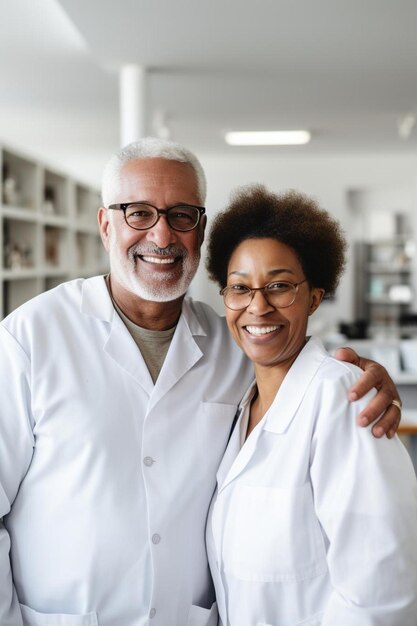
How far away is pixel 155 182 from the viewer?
157 centimetres

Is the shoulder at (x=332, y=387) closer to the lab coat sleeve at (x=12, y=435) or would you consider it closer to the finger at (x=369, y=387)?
the finger at (x=369, y=387)

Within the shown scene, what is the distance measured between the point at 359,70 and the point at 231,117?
188 cm

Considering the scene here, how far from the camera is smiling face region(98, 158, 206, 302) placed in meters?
1.57

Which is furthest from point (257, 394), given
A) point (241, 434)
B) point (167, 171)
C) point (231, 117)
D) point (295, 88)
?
point (231, 117)

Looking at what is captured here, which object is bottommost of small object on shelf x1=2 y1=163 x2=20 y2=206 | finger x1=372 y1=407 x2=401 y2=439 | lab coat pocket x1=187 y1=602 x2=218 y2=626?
lab coat pocket x1=187 y1=602 x2=218 y2=626

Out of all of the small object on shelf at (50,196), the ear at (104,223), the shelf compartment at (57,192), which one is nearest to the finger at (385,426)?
the ear at (104,223)

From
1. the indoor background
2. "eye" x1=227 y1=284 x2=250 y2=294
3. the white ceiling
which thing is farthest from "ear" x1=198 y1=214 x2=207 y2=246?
the white ceiling

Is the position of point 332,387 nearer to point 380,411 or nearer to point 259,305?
point 380,411

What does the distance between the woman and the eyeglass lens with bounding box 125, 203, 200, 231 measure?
3.4 inches

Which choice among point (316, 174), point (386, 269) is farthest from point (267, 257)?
point (386, 269)

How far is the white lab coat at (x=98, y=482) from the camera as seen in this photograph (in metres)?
1.42

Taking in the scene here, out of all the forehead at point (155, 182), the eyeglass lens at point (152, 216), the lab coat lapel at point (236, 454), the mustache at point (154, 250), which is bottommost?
the lab coat lapel at point (236, 454)

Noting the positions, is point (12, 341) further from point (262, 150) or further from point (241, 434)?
point (262, 150)

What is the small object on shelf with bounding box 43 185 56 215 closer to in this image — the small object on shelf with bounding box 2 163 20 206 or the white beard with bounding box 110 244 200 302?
the small object on shelf with bounding box 2 163 20 206
